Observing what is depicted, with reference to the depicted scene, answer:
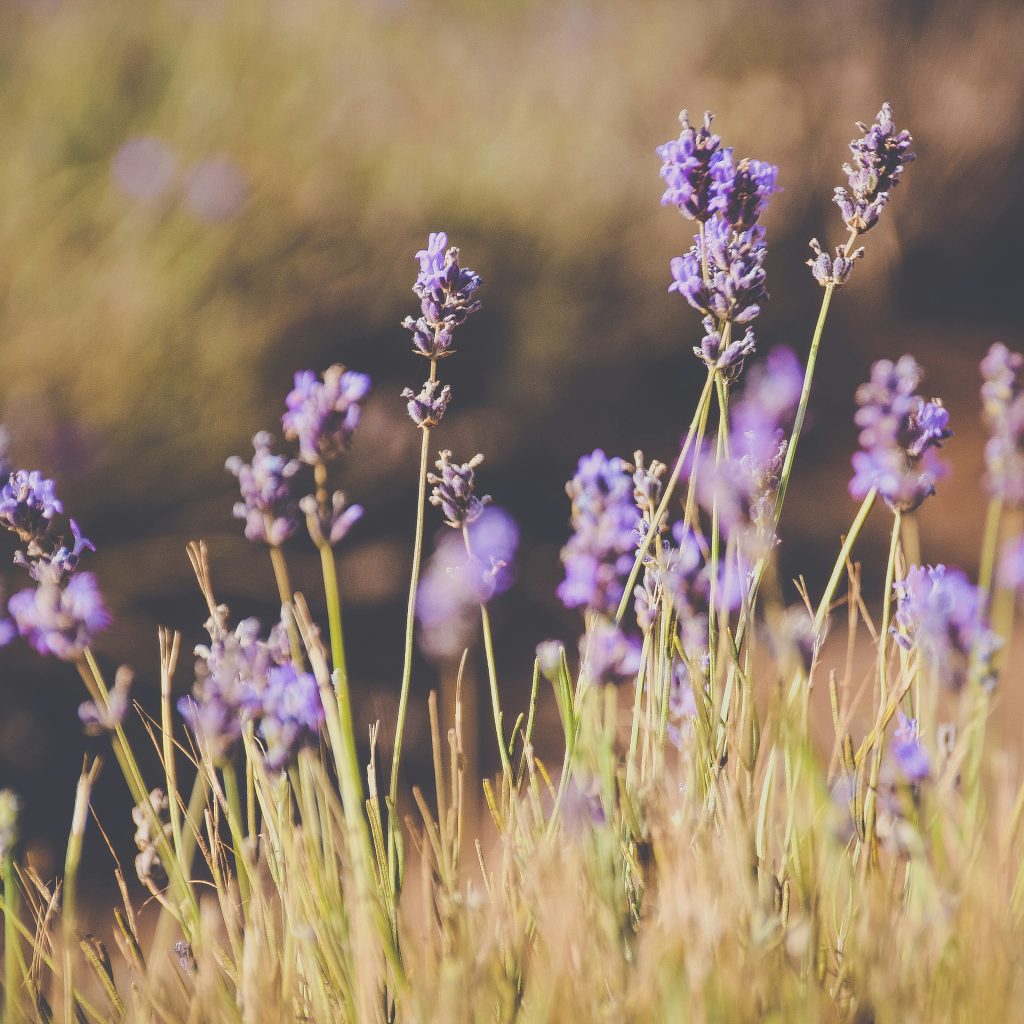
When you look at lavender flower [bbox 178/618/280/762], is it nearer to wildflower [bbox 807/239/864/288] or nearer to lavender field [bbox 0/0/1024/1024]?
lavender field [bbox 0/0/1024/1024]

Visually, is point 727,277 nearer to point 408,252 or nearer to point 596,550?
point 596,550

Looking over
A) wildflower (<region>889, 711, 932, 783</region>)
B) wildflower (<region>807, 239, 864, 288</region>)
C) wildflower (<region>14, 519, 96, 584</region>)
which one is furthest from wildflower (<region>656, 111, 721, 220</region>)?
wildflower (<region>14, 519, 96, 584</region>)

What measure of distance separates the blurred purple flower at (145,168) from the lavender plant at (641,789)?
8.97ft

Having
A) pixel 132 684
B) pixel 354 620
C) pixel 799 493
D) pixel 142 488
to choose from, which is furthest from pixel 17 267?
pixel 799 493

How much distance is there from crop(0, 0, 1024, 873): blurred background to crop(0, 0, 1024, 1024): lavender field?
21 mm

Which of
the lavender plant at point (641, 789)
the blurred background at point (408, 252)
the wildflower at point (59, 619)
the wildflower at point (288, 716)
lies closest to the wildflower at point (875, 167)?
the lavender plant at point (641, 789)

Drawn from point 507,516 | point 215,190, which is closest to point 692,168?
point 507,516

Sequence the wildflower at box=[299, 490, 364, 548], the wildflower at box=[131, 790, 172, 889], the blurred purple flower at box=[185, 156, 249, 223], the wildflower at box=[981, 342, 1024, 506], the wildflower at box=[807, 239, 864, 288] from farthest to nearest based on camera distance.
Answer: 1. the blurred purple flower at box=[185, 156, 249, 223]
2. the wildflower at box=[807, 239, 864, 288]
3. the wildflower at box=[131, 790, 172, 889]
4. the wildflower at box=[981, 342, 1024, 506]
5. the wildflower at box=[299, 490, 364, 548]

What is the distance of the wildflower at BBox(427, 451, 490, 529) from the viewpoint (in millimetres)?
1154

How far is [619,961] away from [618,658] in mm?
285

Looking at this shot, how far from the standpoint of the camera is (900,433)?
3.43 ft

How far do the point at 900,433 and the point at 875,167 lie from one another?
1.12ft

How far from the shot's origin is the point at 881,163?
1162 millimetres

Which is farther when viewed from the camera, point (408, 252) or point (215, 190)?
point (408, 252)
